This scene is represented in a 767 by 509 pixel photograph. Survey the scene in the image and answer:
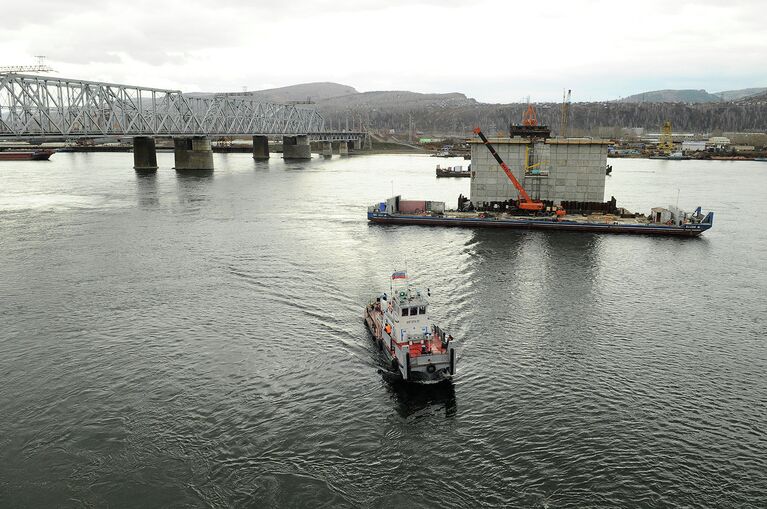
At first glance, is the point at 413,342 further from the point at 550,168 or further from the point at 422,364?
the point at 550,168

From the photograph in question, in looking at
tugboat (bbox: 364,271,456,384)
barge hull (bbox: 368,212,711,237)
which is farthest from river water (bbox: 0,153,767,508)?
barge hull (bbox: 368,212,711,237)

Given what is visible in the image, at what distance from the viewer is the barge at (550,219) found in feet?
296

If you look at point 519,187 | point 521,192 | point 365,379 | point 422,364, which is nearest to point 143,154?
point 519,187

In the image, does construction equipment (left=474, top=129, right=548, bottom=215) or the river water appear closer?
the river water

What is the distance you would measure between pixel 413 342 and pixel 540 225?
6157 centimetres

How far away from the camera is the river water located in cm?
2883

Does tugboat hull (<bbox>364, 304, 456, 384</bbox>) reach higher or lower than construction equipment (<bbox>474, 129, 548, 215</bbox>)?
lower

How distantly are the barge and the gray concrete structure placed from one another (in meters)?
3.99

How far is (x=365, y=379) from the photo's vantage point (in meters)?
39.1

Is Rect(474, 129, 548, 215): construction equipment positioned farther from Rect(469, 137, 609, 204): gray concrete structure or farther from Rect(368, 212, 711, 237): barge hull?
Rect(368, 212, 711, 237): barge hull

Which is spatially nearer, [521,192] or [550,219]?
[550,219]

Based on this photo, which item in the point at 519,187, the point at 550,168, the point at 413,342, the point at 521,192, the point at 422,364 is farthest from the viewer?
the point at 521,192

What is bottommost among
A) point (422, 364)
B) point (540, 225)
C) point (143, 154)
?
point (422, 364)

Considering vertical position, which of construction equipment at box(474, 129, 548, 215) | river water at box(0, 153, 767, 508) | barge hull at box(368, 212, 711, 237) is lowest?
river water at box(0, 153, 767, 508)
